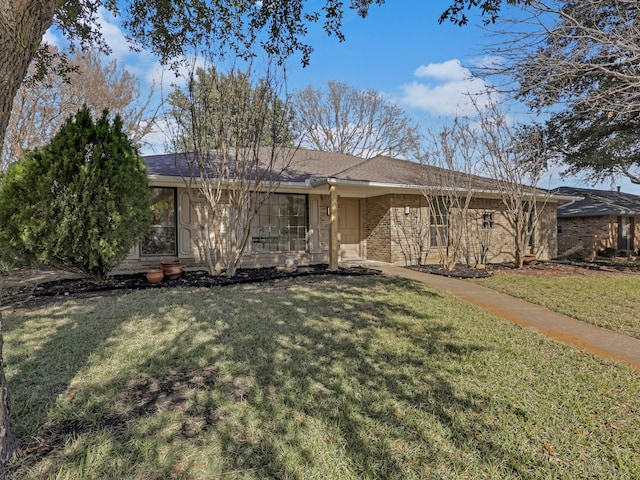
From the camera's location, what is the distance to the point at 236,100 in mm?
8430

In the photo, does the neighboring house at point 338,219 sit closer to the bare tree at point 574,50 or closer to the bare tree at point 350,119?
the bare tree at point 574,50

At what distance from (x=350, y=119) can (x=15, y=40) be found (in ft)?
81.2

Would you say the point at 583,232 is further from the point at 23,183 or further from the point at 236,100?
the point at 23,183

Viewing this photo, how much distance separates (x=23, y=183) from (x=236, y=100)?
4558 mm

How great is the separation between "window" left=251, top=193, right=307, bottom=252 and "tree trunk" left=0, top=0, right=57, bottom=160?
844 centimetres

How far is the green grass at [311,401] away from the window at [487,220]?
8.87 meters

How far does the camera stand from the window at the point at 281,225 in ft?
34.7

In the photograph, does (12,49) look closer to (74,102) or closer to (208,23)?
(208,23)

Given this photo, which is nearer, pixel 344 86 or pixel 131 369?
pixel 131 369

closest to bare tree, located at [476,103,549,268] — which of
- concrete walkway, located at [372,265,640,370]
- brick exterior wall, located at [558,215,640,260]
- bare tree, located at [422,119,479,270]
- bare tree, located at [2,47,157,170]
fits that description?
bare tree, located at [422,119,479,270]

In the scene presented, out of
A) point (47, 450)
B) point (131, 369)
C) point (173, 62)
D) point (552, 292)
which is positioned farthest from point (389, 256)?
point (47, 450)

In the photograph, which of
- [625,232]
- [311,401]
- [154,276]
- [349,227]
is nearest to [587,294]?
[311,401]

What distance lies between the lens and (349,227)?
41.4 feet

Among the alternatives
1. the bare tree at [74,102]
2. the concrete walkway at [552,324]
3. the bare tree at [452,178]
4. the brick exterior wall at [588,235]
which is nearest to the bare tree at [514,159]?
the bare tree at [452,178]
